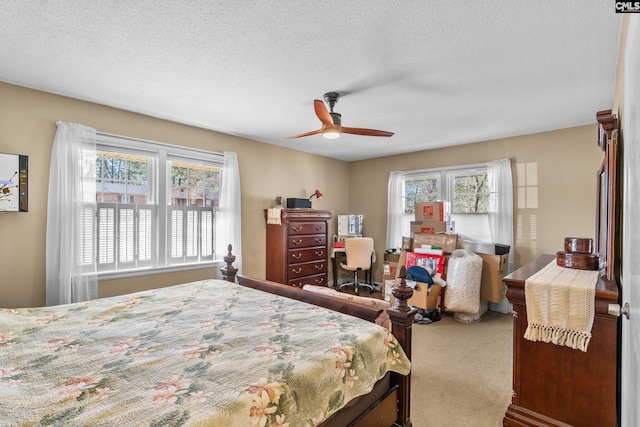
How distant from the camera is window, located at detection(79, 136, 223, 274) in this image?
3.18m

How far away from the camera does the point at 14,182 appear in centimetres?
261

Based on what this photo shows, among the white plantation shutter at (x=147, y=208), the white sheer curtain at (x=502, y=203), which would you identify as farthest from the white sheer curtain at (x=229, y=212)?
the white sheer curtain at (x=502, y=203)

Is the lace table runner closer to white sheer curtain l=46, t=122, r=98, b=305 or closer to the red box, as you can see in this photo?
the red box

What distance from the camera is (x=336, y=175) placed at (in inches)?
234

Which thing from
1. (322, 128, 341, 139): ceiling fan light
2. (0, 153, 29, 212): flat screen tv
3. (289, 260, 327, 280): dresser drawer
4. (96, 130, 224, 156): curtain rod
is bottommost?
(289, 260, 327, 280): dresser drawer

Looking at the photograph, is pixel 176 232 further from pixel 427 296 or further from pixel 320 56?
pixel 427 296

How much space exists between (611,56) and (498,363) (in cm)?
259

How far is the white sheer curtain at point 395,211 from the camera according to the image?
17.6ft

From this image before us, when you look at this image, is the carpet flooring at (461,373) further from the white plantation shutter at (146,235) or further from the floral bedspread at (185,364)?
the white plantation shutter at (146,235)

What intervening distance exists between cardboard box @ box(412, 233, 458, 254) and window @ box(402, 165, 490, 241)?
0.34 meters

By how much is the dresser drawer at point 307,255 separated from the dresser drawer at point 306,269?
0.06 metres

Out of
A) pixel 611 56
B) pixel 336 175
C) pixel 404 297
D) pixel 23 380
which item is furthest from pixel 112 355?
pixel 336 175

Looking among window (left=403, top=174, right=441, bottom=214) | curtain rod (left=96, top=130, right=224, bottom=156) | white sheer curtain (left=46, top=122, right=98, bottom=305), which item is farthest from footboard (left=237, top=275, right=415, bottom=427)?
window (left=403, top=174, right=441, bottom=214)

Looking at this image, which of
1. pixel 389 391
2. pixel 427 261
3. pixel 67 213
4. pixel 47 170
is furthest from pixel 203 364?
pixel 427 261
